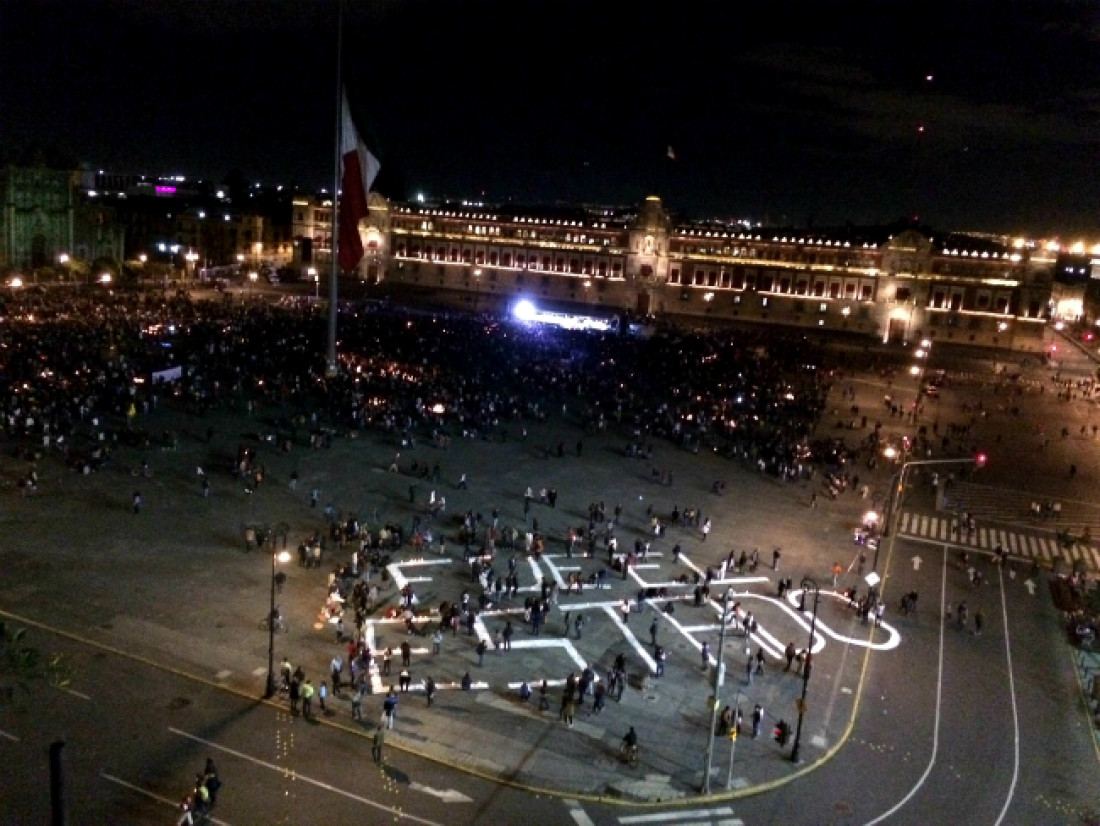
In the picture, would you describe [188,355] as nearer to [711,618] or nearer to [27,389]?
[27,389]

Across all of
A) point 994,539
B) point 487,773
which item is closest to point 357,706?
point 487,773

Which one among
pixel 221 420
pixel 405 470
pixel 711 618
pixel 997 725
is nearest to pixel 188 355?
pixel 221 420

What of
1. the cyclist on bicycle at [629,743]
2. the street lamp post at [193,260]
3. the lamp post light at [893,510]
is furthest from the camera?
the street lamp post at [193,260]

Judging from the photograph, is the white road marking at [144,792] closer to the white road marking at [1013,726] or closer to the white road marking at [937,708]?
the white road marking at [937,708]

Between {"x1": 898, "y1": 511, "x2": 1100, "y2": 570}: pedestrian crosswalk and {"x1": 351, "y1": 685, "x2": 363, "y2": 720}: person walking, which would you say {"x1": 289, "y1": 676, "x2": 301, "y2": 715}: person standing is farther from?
{"x1": 898, "y1": 511, "x2": 1100, "y2": 570}: pedestrian crosswalk

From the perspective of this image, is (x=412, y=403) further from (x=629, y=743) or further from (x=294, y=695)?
(x=629, y=743)

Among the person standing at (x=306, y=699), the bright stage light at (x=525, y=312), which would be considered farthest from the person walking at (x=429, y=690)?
the bright stage light at (x=525, y=312)
